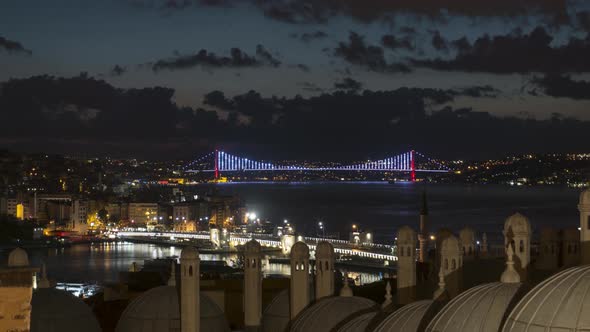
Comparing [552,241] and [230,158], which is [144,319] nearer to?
[552,241]

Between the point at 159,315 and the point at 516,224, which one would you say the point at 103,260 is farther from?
the point at 516,224

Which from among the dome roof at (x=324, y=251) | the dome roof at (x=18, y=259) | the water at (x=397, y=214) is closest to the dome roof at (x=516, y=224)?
the dome roof at (x=324, y=251)

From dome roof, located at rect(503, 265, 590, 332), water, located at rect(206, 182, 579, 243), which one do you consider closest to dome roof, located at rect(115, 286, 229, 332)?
dome roof, located at rect(503, 265, 590, 332)

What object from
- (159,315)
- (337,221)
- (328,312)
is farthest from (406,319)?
(337,221)

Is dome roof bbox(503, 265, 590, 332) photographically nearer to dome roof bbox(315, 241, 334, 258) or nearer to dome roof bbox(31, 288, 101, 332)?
dome roof bbox(315, 241, 334, 258)

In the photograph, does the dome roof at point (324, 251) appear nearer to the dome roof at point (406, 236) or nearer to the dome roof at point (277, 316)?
the dome roof at point (277, 316)

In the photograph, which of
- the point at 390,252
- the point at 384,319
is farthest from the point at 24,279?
the point at 390,252

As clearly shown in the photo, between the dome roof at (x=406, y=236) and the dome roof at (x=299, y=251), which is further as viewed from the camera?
the dome roof at (x=299, y=251)
